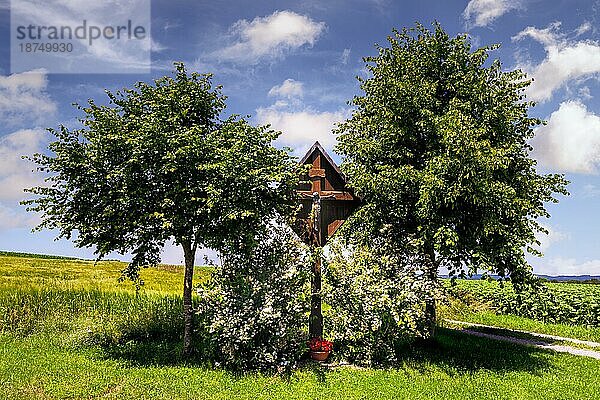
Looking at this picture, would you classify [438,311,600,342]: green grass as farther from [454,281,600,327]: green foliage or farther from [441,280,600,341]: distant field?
[454,281,600,327]: green foliage

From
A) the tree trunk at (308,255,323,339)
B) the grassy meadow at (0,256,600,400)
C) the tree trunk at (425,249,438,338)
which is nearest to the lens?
the grassy meadow at (0,256,600,400)

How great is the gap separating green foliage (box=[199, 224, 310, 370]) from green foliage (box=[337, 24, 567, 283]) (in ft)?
11.7

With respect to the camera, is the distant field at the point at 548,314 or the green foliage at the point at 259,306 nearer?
the green foliage at the point at 259,306

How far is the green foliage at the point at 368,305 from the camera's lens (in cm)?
1480

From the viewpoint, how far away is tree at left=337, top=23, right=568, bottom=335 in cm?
1514

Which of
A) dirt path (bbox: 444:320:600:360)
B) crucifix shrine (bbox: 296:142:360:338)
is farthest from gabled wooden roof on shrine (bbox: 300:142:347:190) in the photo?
dirt path (bbox: 444:320:600:360)

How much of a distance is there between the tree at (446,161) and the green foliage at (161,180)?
364 centimetres

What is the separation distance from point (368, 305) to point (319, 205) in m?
3.47

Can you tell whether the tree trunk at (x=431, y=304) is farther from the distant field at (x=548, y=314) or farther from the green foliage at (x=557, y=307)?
the green foliage at (x=557, y=307)

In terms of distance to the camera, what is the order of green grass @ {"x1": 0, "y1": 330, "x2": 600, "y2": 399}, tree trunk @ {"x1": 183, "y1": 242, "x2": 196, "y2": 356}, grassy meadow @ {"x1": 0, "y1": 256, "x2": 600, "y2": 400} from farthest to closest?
tree trunk @ {"x1": 183, "y1": 242, "x2": 196, "y2": 356}
grassy meadow @ {"x1": 0, "y1": 256, "x2": 600, "y2": 400}
green grass @ {"x1": 0, "y1": 330, "x2": 600, "y2": 399}

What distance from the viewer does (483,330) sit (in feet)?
79.5

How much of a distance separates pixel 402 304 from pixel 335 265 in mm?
2352

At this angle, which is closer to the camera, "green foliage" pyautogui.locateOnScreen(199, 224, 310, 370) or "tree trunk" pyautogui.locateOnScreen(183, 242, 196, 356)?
"green foliage" pyautogui.locateOnScreen(199, 224, 310, 370)

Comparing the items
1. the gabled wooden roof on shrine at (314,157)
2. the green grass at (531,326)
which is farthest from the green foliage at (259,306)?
the green grass at (531,326)
